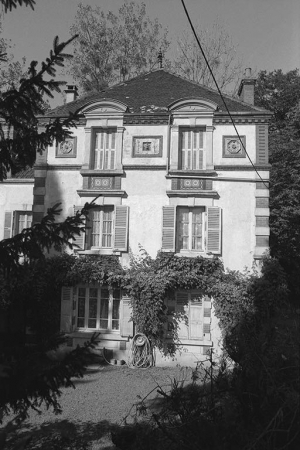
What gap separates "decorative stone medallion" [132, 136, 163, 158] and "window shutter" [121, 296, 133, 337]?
458 centimetres

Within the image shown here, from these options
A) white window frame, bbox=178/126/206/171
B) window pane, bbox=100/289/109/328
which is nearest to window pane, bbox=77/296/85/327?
window pane, bbox=100/289/109/328

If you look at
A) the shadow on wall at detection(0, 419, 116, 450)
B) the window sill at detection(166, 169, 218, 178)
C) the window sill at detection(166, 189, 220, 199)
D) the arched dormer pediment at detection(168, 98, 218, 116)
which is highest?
the arched dormer pediment at detection(168, 98, 218, 116)

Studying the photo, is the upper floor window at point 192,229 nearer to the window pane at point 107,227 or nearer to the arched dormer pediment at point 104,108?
the window pane at point 107,227

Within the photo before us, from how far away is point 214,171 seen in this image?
13227mm

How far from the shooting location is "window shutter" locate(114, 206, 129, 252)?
1323cm

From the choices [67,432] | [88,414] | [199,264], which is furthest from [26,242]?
[199,264]

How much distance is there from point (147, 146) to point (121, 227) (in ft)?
9.05

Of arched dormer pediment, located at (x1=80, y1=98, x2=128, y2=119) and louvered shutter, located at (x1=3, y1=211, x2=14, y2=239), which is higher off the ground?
arched dormer pediment, located at (x1=80, y1=98, x2=128, y2=119)

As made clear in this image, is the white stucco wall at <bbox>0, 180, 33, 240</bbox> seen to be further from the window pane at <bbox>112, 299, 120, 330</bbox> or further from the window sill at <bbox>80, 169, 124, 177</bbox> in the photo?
the window pane at <bbox>112, 299, 120, 330</bbox>

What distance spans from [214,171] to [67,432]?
847 cm

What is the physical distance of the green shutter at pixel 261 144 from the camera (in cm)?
1324

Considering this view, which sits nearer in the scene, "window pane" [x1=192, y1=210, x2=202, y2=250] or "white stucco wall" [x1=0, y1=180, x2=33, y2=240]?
"window pane" [x1=192, y1=210, x2=202, y2=250]

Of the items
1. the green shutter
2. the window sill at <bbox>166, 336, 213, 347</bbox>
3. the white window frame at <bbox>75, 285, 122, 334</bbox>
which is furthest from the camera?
the white window frame at <bbox>75, 285, 122, 334</bbox>

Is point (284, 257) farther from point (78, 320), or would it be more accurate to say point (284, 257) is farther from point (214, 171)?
point (78, 320)
